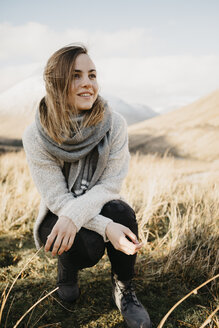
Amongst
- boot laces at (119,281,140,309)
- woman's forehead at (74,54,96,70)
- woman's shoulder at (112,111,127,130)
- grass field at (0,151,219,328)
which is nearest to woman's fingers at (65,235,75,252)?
grass field at (0,151,219,328)

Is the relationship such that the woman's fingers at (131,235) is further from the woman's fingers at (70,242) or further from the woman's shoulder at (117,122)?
the woman's shoulder at (117,122)

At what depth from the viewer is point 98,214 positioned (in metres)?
1.39

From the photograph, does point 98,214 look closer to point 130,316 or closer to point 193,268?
point 130,316

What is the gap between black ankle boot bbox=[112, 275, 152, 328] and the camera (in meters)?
1.29

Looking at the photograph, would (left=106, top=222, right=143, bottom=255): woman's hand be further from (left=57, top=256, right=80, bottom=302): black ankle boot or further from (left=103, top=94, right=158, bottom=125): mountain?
(left=103, top=94, right=158, bottom=125): mountain

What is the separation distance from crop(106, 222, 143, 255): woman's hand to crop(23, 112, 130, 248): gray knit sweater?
0.05 meters

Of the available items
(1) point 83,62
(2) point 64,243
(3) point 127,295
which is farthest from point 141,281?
(1) point 83,62

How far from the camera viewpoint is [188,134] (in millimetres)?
10422

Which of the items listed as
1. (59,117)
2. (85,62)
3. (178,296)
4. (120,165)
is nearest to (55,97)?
(59,117)

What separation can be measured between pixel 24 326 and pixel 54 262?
0.59 meters

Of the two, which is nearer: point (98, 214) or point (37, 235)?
point (98, 214)

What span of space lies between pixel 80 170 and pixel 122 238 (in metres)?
0.49

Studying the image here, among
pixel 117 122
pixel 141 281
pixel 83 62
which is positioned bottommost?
pixel 141 281

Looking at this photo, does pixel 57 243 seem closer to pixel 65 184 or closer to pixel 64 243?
pixel 64 243
